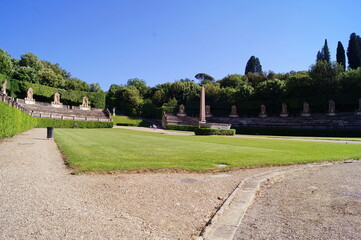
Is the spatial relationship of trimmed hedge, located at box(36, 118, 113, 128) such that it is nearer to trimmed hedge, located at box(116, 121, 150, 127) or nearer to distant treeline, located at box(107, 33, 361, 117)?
trimmed hedge, located at box(116, 121, 150, 127)

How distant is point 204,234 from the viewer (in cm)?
321

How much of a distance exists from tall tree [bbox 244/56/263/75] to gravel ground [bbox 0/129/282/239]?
97687 millimetres

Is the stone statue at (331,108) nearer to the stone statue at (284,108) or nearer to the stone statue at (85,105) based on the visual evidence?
the stone statue at (284,108)

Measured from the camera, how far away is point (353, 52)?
214 feet

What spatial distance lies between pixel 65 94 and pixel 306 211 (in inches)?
2640

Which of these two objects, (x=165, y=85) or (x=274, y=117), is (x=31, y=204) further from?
(x=165, y=85)

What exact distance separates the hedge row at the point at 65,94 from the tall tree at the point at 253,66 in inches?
2395

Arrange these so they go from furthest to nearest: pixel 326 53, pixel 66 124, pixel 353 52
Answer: pixel 326 53 < pixel 353 52 < pixel 66 124

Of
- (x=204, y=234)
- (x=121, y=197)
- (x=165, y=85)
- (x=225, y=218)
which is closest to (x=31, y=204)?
(x=121, y=197)

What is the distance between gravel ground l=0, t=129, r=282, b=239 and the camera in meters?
3.25

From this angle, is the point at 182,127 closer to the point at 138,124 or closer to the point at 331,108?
the point at 138,124

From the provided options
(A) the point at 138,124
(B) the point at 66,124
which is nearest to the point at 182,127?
(A) the point at 138,124

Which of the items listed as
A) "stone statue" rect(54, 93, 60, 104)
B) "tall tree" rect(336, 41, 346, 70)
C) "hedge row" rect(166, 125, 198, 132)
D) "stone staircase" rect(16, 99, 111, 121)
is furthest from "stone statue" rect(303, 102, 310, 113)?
"stone statue" rect(54, 93, 60, 104)

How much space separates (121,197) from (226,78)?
8210cm
